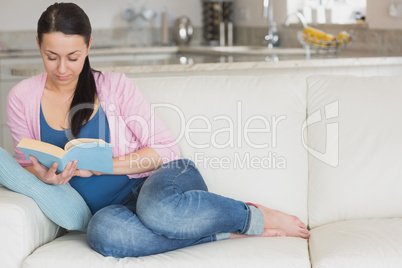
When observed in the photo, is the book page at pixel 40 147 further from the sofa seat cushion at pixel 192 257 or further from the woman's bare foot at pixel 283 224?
the woman's bare foot at pixel 283 224

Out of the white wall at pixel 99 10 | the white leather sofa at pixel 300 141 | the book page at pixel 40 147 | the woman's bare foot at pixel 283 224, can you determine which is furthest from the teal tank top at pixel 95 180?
the white wall at pixel 99 10

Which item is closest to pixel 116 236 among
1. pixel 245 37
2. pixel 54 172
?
pixel 54 172

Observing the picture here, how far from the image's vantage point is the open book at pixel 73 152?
1.86m

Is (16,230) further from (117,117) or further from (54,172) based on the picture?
(117,117)

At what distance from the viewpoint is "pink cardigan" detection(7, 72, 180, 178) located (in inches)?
84.2

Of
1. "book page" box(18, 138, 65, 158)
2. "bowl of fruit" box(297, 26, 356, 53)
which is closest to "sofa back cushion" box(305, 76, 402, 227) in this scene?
"book page" box(18, 138, 65, 158)

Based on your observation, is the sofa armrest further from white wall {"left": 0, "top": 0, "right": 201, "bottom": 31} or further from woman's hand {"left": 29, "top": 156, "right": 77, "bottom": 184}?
white wall {"left": 0, "top": 0, "right": 201, "bottom": 31}

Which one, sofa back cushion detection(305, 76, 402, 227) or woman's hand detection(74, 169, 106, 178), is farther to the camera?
sofa back cushion detection(305, 76, 402, 227)

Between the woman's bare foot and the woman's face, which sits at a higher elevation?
the woman's face

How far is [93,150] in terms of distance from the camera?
1.91 metres

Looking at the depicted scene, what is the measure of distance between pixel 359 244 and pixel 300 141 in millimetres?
538

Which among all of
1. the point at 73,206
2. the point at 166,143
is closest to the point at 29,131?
the point at 73,206

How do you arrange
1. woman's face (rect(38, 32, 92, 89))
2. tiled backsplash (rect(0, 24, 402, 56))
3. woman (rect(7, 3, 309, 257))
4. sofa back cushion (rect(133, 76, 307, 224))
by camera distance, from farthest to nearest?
1. tiled backsplash (rect(0, 24, 402, 56))
2. sofa back cushion (rect(133, 76, 307, 224))
3. woman's face (rect(38, 32, 92, 89))
4. woman (rect(7, 3, 309, 257))

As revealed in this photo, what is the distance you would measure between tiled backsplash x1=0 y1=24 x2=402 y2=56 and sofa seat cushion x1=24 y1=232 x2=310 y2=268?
2.35 m
